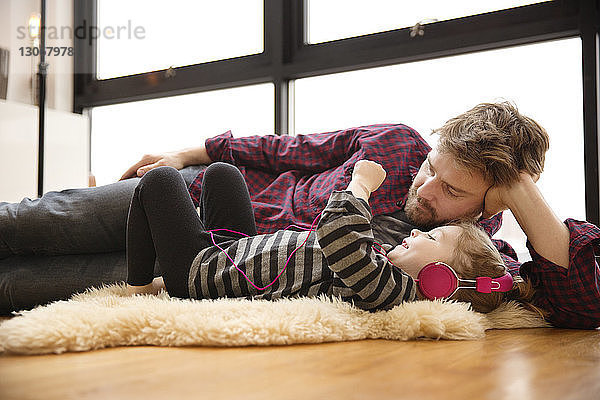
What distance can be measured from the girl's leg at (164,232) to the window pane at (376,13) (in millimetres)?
1354

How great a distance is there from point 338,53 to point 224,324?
5.67 ft

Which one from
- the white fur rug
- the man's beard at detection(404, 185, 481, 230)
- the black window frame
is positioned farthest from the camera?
the black window frame

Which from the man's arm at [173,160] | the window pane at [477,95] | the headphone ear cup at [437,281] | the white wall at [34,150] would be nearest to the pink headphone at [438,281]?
the headphone ear cup at [437,281]

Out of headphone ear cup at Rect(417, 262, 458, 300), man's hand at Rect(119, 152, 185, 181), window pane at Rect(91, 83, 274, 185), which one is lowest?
headphone ear cup at Rect(417, 262, 458, 300)

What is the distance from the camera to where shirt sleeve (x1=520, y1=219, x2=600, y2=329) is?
4.23ft

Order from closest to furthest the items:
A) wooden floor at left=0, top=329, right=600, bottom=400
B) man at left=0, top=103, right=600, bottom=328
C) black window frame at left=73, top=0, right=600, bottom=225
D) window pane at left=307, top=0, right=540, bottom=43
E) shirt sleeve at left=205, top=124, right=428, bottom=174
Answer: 1. wooden floor at left=0, top=329, right=600, bottom=400
2. man at left=0, top=103, right=600, bottom=328
3. shirt sleeve at left=205, top=124, right=428, bottom=174
4. black window frame at left=73, top=0, right=600, bottom=225
5. window pane at left=307, top=0, right=540, bottom=43

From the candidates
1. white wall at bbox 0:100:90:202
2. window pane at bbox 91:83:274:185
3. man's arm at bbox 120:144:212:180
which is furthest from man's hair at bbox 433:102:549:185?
white wall at bbox 0:100:90:202

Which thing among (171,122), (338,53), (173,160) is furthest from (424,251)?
(171,122)

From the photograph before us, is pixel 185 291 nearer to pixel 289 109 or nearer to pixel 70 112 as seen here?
pixel 289 109

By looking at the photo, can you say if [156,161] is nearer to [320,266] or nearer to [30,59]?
[320,266]

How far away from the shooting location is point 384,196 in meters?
A: 1.63

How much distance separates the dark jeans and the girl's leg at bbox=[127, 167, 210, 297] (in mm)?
212

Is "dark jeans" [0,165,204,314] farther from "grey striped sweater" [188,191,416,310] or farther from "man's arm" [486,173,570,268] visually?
"man's arm" [486,173,570,268]

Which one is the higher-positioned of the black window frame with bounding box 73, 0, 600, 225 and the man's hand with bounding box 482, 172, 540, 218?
the black window frame with bounding box 73, 0, 600, 225
